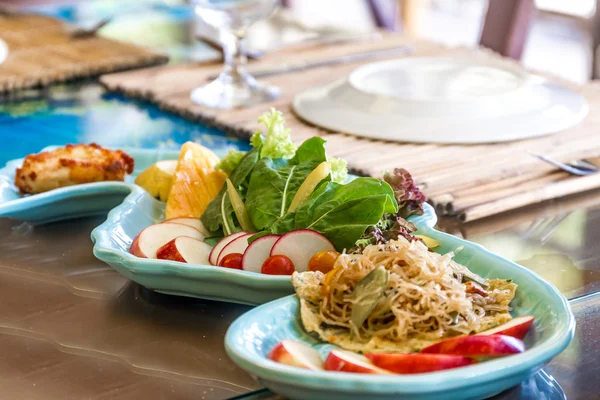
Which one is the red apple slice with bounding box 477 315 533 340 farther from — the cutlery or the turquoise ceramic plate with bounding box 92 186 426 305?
the cutlery

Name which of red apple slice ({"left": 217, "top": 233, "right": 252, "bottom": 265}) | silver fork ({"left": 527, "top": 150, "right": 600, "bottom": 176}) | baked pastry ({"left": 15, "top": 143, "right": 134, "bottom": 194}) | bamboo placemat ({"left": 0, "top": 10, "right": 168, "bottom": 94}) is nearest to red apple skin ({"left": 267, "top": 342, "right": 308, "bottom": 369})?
red apple slice ({"left": 217, "top": 233, "right": 252, "bottom": 265})

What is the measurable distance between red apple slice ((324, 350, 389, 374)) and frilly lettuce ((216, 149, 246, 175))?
1.52 feet

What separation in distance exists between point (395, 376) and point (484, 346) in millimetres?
86

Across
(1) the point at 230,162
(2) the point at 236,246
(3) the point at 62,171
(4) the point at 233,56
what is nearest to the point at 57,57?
(4) the point at 233,56

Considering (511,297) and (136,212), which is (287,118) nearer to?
(136,212)

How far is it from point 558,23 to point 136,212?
4.75 m

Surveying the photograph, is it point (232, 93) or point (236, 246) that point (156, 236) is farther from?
point (232, 93)

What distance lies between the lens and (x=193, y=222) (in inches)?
41.1

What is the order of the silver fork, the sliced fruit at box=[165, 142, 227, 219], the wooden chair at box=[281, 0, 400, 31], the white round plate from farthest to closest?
the wooden chair at box=[281, 0, 400, 31]
the white round plate
the silver fork
the sliced fruit at box=[165, 142, 227, 219]

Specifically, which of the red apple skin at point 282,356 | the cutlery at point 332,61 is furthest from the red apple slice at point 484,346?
the cutlery at point 332,61

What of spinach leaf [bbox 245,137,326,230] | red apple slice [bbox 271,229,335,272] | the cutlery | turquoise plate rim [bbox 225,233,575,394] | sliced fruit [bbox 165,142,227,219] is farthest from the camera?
the cutlery

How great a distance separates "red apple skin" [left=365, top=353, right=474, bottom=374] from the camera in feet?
2.23

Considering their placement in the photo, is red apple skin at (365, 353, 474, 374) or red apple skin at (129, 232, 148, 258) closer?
red apple skin at (365, 353, 474, 374)

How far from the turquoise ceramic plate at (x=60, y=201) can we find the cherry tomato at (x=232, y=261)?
0.27 m
